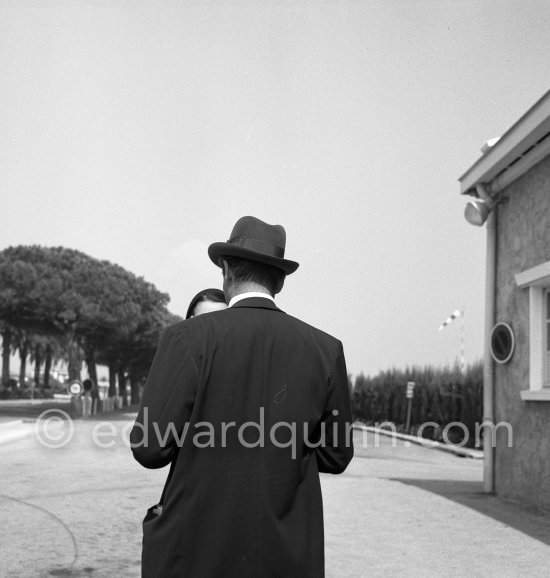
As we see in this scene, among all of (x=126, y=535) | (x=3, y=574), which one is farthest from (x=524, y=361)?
(x=3, y=574)

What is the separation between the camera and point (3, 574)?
561 centimetres

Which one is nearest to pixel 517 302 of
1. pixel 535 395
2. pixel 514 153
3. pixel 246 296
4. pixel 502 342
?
pixel 502 342

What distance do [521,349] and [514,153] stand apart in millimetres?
2230

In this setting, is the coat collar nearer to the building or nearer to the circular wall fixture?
the building

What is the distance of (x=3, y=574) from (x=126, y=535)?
173 cm

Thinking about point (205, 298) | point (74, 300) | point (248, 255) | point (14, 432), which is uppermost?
point (74, 300)

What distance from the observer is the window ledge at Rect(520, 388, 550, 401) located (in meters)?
8.81

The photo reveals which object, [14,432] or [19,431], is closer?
[14,432]

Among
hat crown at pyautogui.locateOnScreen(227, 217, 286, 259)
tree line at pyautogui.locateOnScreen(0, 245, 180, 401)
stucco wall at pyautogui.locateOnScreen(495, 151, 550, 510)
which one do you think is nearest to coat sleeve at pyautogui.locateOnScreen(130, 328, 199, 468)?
hat crown at pyautogui.locateOnScreen(227, 217, 286, 259)

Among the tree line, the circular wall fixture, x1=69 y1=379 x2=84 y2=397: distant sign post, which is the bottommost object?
the circular wall fixture

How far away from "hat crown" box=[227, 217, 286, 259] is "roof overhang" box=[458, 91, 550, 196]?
6.41m

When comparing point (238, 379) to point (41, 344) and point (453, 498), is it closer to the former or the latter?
point (453, 498)

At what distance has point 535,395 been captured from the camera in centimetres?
910

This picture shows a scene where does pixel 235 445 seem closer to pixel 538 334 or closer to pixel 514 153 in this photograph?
pixel 538 334
